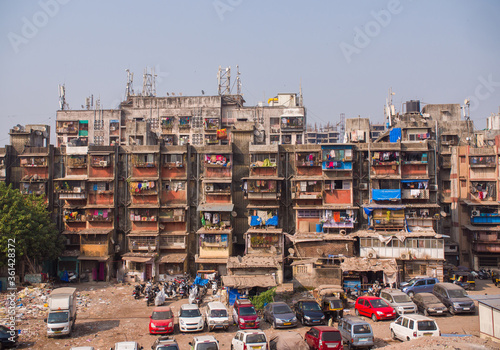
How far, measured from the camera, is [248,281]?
115ft

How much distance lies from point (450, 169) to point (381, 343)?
35.1m

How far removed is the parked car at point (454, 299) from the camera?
3038 centimetres

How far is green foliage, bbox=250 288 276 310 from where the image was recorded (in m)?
32.9

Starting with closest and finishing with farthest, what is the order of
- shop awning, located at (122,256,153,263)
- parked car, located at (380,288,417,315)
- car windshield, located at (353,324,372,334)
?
car windshield, located at (353,324,372,334) < parked car, located at (380,288,417,315) < shop awning, located at (122,256,153,263)

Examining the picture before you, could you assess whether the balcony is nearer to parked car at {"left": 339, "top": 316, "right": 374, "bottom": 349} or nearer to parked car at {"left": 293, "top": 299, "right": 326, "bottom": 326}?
parked car at {"left": 293, "top": 299, "right": 326, "bottom": 326}

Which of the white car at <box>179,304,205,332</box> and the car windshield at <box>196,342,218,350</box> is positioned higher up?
the car windshield at <box>196,342,218,350</box>

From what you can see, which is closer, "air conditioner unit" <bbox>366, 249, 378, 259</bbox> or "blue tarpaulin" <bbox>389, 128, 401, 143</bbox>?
"air conditioner unit" <bbox>366, 249, 378, 259</bbox>

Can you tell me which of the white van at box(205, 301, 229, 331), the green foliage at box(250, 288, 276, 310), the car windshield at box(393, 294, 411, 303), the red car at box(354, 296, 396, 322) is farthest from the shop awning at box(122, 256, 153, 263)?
the car windshield at box(393, 294, 411, 303)

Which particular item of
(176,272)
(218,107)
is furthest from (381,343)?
(218,107)

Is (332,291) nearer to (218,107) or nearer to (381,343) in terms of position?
(381,343)

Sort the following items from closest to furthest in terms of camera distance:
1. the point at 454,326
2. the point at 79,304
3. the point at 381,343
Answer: the point at 381,343 → the point at 454,326 → the point at 79,304

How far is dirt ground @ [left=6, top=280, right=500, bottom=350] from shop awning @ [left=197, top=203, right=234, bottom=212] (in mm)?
10264

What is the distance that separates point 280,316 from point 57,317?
13.0 metres

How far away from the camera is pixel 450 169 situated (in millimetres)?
54906
